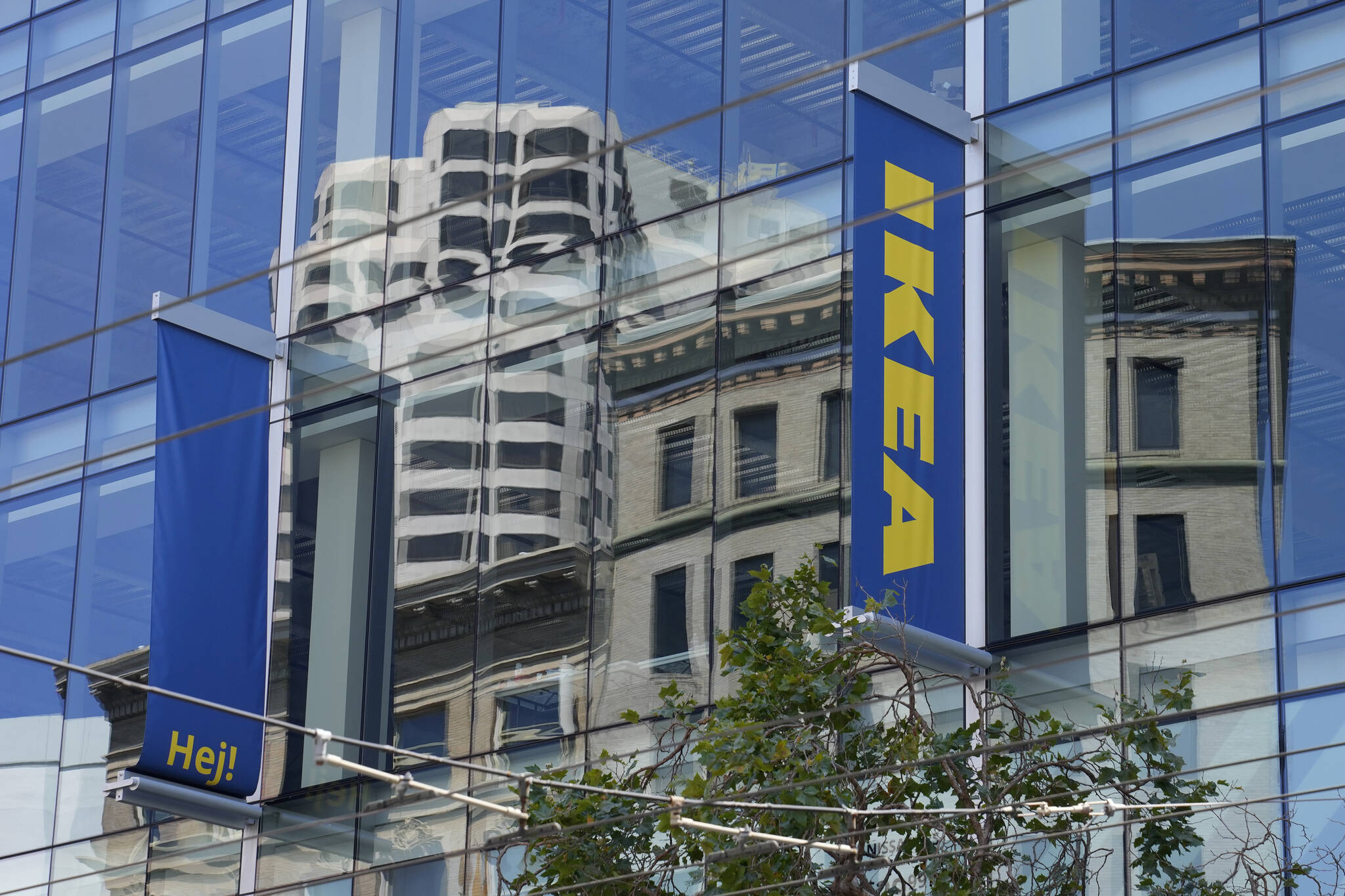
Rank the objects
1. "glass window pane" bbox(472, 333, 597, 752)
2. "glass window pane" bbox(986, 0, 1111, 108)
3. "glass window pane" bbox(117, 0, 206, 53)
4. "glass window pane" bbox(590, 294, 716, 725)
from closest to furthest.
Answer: "glass window pane" bbox(986, 0, 1111, 108) < "glass window pane" bbox(590, 294, 716, 725) < "glass window pane" bbox(472, 333, 597, 752) < "glass window pane" bbox(117, 0, 206, 53)

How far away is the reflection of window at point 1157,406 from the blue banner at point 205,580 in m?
9.95

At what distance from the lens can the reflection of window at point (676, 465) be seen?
856 inches

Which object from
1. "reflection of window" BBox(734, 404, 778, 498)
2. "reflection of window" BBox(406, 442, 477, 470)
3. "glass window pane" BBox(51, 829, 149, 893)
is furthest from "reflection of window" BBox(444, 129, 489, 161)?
"glass window pane" BBox(51, 829, 149, 893)

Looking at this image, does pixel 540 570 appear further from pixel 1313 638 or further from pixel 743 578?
pixel 1313 638

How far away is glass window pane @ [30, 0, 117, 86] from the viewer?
3017 cm

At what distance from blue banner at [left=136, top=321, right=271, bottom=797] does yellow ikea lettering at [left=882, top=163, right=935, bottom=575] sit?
8124 mm

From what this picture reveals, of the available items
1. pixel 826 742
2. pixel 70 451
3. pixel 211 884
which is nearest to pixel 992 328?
pixel 826 742

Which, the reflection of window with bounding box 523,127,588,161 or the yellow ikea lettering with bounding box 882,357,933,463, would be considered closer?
the yellow ikea lettering with bounding box 882,357,933,463

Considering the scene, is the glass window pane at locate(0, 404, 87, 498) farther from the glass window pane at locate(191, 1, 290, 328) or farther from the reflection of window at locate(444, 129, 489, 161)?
the reflection of window at locate(444, 129, 489, 161)

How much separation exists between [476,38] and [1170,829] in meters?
14.6

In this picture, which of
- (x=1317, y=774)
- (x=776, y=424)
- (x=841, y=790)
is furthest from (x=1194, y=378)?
(x=841, y=790)

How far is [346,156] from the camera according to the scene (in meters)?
26.1

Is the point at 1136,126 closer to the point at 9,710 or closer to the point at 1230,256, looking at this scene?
the point at 1230,256

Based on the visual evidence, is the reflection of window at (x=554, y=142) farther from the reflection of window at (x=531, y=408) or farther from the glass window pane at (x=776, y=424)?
the glass window pane at (x=776, y=424)
